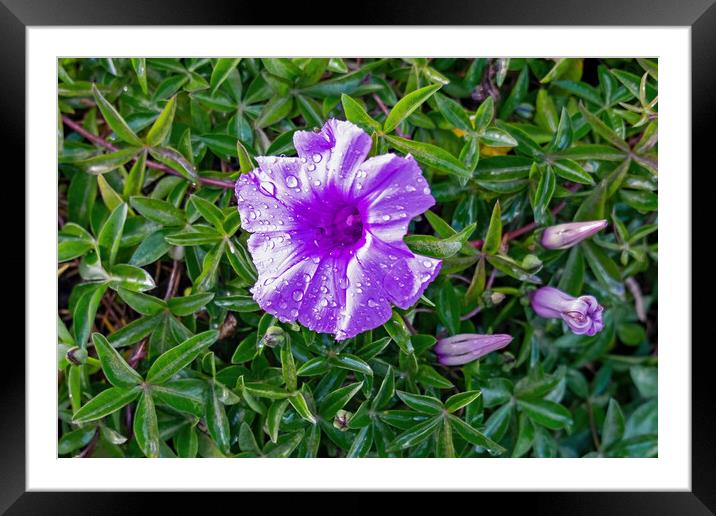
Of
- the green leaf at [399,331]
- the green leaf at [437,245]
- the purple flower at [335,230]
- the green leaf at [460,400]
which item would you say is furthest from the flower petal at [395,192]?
the green leaf at [460,400]

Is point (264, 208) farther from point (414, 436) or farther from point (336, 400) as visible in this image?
point (414, 436)

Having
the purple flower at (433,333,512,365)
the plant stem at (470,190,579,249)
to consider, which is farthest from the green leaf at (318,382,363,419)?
the plant stem at (470,190,579,249)

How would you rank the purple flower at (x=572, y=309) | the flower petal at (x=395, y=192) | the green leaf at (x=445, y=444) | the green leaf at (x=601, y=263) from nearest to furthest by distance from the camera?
the flower petal at (x=395, y=192) < the purple flower at (x=572, y=309) < the green leaf at (x=445, y=444) < the green leaf at (x=601, y=263)

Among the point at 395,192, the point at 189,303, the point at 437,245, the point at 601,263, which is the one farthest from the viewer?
→ the point at 601,263

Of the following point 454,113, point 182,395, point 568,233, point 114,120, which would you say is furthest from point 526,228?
point 114,120

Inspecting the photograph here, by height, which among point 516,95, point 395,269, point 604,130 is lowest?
point 395,269

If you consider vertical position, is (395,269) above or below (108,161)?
below

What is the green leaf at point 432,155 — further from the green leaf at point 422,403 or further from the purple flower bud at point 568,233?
the green leaf at point 422,403
